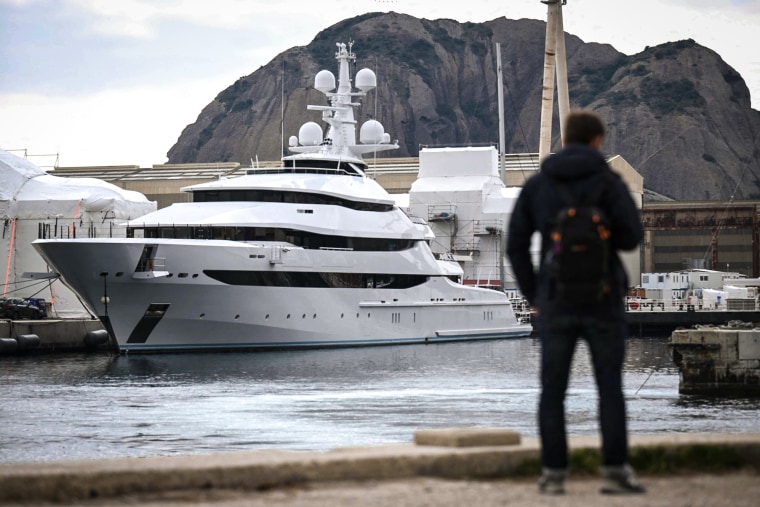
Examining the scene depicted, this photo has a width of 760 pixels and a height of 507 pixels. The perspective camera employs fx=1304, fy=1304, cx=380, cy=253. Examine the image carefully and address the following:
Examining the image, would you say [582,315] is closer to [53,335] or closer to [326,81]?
[53,335]

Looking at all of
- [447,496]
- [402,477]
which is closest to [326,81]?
[402,477]

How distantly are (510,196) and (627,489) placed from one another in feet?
186

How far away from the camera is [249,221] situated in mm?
40406

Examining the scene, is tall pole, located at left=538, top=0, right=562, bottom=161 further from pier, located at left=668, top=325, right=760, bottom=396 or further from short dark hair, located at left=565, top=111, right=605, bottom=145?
short dark hair, located at left=565, top=111, right=605, bottom=145

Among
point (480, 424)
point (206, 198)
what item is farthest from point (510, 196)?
point (480, 424)

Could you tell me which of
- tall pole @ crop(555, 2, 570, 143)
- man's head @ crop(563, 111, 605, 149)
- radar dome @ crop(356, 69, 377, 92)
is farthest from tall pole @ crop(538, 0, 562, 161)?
man's head @ crop(563, 111, 605, 149)

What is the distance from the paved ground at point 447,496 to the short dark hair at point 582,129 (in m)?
1.69

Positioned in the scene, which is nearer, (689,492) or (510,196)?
(689,492)

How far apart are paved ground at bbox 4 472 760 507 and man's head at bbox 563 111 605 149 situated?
169 centimetres

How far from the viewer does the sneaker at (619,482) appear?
6.05 m

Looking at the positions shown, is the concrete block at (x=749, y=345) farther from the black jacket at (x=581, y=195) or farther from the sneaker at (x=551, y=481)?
the sneaker at (x=551, y=481)

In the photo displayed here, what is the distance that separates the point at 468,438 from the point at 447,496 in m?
0.89

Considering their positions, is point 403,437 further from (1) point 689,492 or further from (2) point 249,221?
(2) point 249,221

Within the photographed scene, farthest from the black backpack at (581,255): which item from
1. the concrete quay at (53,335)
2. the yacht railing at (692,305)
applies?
the yacht railing at (692,305)
